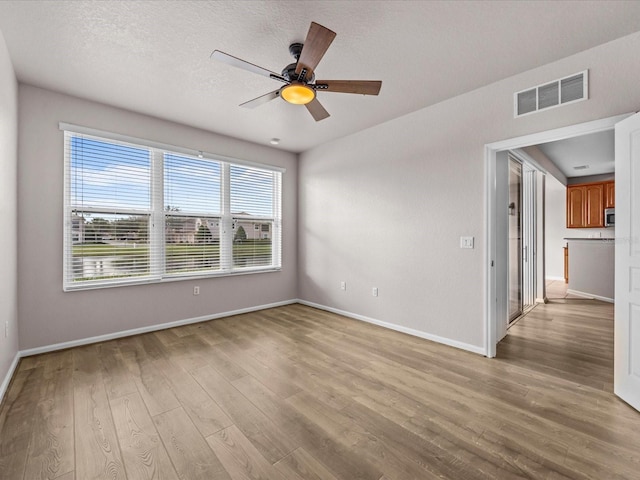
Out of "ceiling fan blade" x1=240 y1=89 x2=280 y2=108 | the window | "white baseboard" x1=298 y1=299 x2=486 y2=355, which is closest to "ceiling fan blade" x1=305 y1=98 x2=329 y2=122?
"ceiling fan blade" x1=240 y1=89 x2=280 y2=108

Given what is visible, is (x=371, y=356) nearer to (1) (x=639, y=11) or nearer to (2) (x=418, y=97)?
(2) (x=418, y=97)

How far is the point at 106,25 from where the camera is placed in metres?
2.17

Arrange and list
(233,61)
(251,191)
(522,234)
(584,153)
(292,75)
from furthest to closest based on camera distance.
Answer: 1. (584,153)
2. (251,191)
3. (522,234)
4. (292,75)
5. (233,61)

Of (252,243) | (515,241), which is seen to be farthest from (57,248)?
(515,241)

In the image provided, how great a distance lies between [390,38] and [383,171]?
1892 mm

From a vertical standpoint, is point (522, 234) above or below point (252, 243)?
above

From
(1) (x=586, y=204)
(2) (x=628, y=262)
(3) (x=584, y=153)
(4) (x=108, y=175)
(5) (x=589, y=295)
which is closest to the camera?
(2) (x=628, y=262)

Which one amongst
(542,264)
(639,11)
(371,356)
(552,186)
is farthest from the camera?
(552,186)

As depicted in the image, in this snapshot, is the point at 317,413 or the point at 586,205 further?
the point at 586,205

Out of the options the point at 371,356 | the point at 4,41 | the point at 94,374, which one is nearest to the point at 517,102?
the point at 371,356

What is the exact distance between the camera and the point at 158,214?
3.93m

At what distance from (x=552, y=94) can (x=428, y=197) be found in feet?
4.70

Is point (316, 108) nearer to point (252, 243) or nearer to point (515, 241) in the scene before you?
point (252, 243)

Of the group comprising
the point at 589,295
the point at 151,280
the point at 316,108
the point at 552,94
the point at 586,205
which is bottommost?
the point at 589,295
